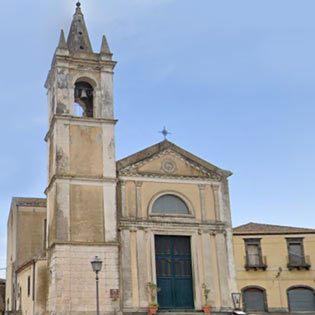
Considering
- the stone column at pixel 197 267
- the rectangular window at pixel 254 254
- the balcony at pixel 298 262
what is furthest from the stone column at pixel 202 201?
the balcony at pixel 298 262

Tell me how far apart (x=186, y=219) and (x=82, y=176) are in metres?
6.09

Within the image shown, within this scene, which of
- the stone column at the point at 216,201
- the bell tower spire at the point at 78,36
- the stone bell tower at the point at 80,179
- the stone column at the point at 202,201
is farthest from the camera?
the bell tower spire at the point at 78,36

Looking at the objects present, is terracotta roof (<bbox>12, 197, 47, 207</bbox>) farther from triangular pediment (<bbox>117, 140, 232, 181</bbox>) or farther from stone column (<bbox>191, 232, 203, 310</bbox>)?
stone column (<bbox>191, 232, 203, 310</bbox>)

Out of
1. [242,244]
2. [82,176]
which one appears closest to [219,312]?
[242,244]

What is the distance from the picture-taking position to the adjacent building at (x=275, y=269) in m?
33.1

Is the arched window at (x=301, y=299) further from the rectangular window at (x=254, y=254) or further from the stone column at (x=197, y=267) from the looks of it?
the stone column at (x=197, y=267)

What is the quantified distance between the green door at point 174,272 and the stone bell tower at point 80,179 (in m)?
2.65

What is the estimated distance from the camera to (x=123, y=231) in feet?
100

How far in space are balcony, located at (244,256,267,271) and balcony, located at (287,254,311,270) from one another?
4.51 feet

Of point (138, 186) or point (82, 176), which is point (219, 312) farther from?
point (82, 176)

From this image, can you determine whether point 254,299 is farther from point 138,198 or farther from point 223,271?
point 138,198

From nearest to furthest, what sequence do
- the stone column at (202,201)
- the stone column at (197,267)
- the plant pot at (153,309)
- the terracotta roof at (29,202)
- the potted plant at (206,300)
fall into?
the plant pot at (153,309)
the potted plant at (206,300)
the stone column at (197,267)
the stone column at (202,201)
the terracotta roof at (29,202)

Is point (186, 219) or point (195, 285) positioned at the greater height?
point (186, 219)

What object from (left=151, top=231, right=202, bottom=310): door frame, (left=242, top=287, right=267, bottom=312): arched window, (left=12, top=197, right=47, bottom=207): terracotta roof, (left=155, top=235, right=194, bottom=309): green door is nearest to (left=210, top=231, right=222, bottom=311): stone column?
(left=151, top=231, right=202, bottom=310): door frame
